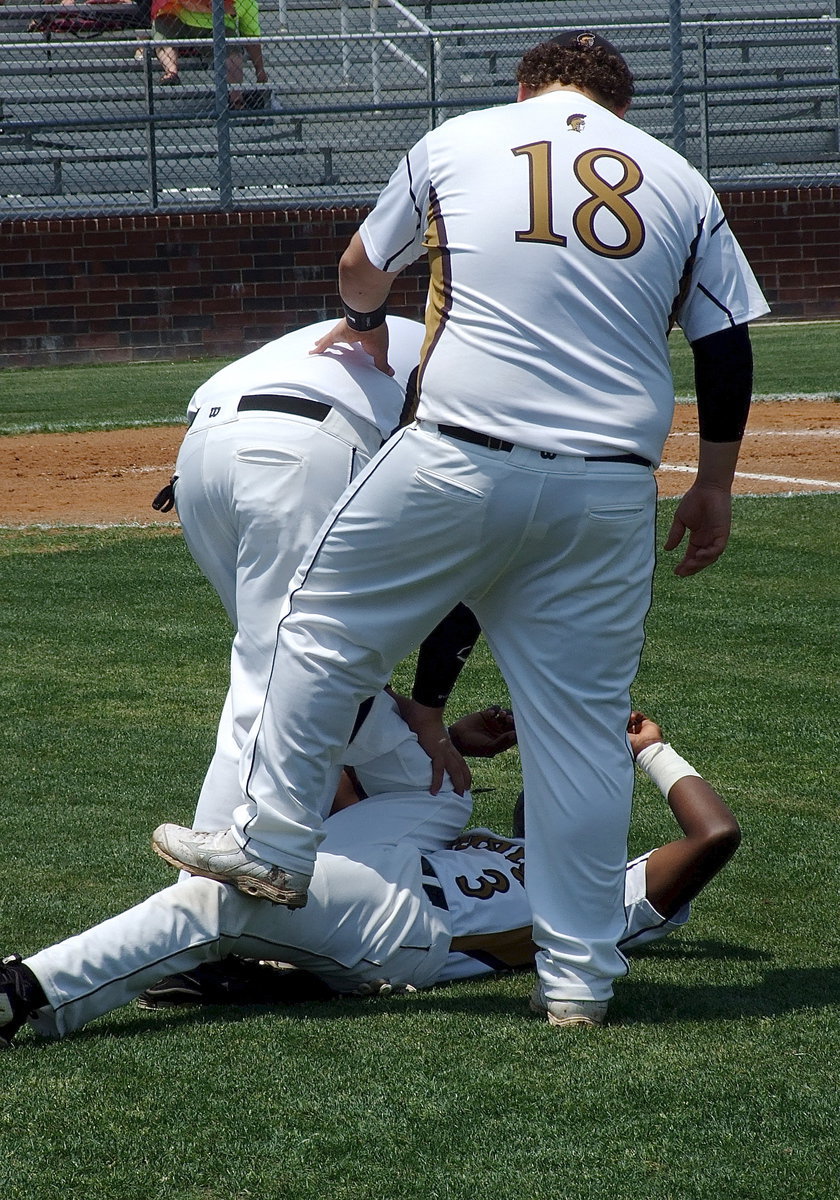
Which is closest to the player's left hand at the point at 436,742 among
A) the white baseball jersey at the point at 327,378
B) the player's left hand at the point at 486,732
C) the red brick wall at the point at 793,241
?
the player's left hand at the point at 486,732

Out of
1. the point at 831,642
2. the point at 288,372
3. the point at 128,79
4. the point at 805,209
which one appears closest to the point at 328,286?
the point at 128,79

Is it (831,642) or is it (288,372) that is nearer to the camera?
(288,372)

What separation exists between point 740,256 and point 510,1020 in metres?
1.40

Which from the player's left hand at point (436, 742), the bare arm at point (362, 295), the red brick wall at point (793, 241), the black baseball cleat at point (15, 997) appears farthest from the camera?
the red brick wall at point (793, 241)

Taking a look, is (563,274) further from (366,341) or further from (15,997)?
(15,997)

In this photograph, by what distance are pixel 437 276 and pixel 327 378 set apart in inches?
18.4

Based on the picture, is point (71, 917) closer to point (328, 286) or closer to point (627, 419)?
point (627, 419)

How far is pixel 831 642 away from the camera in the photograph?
5.53 metres

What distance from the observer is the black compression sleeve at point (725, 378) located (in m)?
2.65

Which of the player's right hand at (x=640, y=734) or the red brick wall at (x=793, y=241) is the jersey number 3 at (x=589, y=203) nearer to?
the player's right hand at (x=640, y=734)

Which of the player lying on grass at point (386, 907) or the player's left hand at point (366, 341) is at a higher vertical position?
the player's left hand at point (366, 341)

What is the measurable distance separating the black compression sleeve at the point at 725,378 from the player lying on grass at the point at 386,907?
77 centimetres

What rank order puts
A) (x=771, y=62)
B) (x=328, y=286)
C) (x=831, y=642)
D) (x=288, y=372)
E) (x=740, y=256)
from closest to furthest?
(x=740, y=256) → (x=288, y=372) → (x=831, y=642) → (x=328, y=286) → (x=771, y=62)

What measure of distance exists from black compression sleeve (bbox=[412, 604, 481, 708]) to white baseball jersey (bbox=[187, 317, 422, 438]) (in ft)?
1.32
